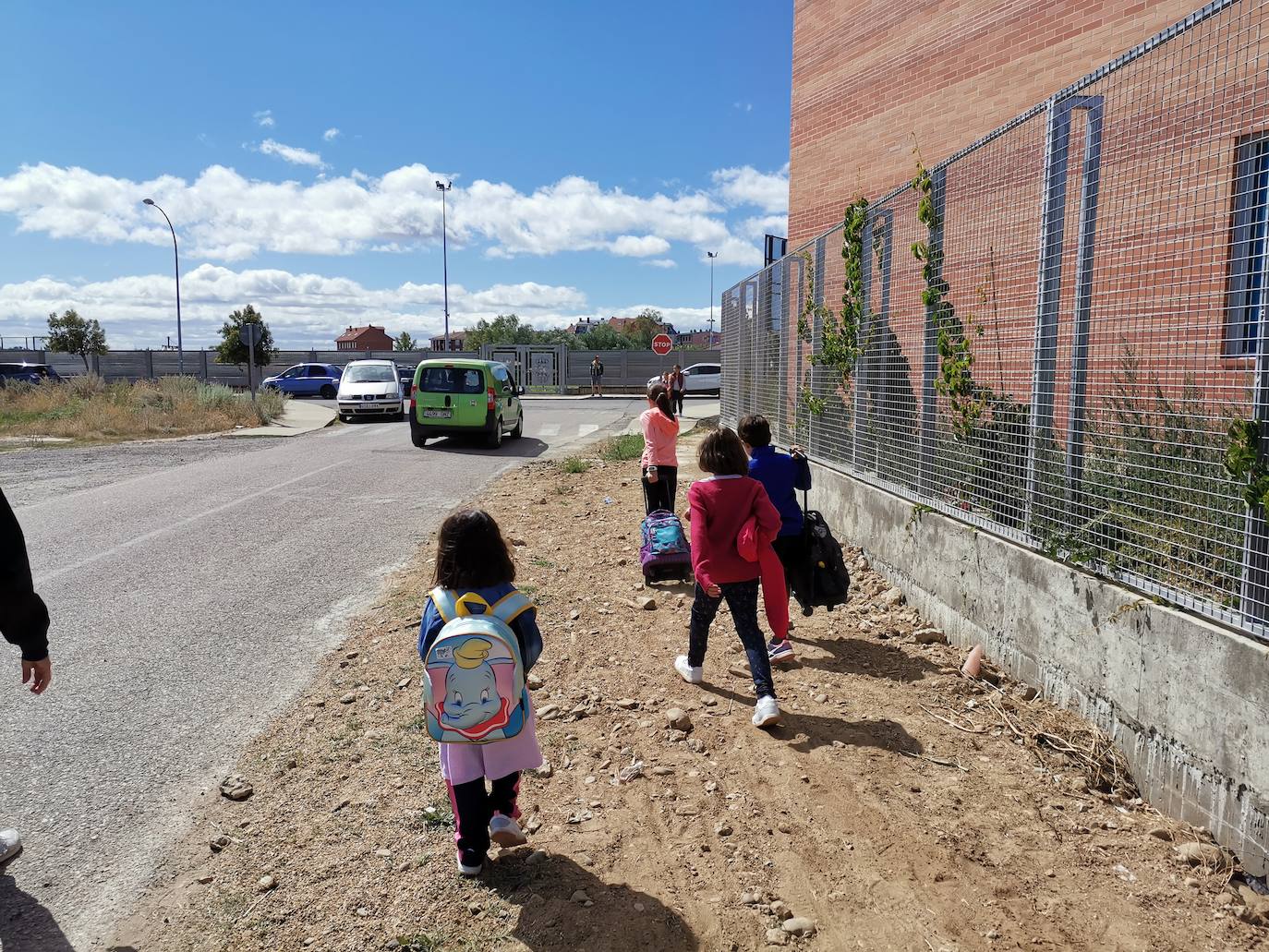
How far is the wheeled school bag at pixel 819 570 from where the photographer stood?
509cm

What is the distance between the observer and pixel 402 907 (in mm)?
2875

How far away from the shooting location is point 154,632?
572cm

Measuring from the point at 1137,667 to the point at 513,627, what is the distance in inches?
95.6

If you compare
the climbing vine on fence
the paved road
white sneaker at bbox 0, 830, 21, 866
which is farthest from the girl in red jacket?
white sneaker at bbox 0, 830, 21, 866

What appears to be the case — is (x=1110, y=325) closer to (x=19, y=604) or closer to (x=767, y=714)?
(x=767, y=714)

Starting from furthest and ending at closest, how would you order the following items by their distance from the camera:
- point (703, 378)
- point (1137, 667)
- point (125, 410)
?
point (703, 378) < point (125, 410) < point (1137, 667)

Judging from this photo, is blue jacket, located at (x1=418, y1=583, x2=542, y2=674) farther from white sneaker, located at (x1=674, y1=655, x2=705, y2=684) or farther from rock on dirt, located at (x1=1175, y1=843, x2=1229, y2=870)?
rock on dirt, located at (x1=1175, y1=843, x2=1229, y2=870)

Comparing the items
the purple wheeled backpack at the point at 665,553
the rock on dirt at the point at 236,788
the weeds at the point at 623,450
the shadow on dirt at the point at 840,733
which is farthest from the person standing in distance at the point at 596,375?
the rock on dirt at the point at 236,788

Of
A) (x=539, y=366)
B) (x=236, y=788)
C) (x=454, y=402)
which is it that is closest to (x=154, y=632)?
(x=236, y=788)

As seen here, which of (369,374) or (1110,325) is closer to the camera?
(1110,325)

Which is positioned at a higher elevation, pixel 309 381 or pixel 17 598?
pixel 309 381

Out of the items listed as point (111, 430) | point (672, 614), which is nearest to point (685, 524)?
point (672, 614)

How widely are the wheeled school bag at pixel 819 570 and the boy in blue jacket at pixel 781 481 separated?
0.04 metres

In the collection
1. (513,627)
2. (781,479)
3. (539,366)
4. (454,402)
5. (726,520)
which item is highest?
(539,366)
